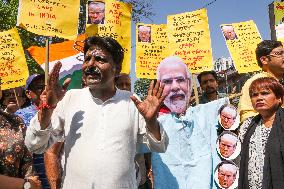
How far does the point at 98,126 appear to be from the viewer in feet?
7.88

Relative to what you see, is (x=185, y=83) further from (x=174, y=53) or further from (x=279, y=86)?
(x=174, y=53)

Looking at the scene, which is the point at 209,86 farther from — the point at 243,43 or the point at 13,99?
the point at 13,99

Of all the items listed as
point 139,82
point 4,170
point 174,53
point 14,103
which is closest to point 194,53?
point 174,53

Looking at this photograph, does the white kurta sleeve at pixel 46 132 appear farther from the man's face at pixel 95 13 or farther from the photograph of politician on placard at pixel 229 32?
the photograph of politician on placard at pixel 229 32

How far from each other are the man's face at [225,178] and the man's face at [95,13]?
9.20 ft

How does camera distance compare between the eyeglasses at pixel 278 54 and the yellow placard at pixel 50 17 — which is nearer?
the eyeglasses at pixel 278 54

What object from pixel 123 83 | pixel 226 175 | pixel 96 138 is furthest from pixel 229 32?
pixel 96 138

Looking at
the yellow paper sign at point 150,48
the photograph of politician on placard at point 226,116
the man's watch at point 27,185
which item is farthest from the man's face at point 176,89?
the yellow paper sign at point 150,48

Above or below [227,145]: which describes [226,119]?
above

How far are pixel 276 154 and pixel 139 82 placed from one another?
260 feet

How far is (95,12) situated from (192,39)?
129cm

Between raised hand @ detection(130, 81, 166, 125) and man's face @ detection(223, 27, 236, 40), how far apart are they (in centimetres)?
350

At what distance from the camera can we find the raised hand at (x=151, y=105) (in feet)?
7.57

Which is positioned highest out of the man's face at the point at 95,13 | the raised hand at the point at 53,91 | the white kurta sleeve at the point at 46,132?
the man's face at the point at 95,13
